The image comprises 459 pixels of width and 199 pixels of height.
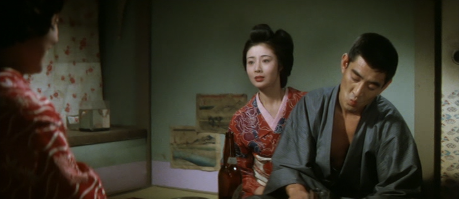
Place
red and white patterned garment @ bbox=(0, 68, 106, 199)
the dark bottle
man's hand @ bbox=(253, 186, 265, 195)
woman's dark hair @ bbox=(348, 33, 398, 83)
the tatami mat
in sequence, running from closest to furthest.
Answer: red and white patterned garment @ bbox=(0, 68, 106, 199) → woman's dark hair @ bbox=(348, 33, 398, 83) → the dark bottle → man's hand @ bbox=(253, 186, 265, 195) → the tatami mat

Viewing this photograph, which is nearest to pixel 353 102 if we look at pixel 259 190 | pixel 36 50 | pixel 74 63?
pixel 259 190

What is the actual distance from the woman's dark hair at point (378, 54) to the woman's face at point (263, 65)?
511 millimetres

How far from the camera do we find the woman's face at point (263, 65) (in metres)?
2.42

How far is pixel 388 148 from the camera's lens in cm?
202

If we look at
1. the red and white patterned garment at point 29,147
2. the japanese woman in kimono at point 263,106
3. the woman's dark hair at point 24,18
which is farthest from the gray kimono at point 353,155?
the woman's dark hair at point 24,18

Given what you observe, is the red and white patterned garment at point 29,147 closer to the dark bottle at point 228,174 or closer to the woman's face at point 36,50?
the woman's face at point 36,50

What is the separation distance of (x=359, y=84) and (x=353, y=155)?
0.99 ft

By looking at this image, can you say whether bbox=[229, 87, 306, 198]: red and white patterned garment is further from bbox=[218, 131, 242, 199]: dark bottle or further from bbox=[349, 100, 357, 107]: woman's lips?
bbox=[349, 100, 357, 107]: woman's lips

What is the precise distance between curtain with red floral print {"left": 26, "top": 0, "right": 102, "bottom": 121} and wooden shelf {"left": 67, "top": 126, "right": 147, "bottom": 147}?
0.27 meters

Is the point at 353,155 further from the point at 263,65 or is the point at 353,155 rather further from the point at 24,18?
the point at 24,18

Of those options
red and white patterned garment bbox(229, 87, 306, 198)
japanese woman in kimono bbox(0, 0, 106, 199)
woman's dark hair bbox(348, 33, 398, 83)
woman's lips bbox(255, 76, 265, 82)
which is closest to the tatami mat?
red and white patterned garment bbox(229, 87, 306, 198)

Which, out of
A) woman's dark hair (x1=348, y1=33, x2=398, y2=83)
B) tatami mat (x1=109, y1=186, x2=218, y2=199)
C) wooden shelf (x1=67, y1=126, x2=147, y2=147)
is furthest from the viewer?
tatami mat (x1=109, y1=186, x2=218, y2=199)

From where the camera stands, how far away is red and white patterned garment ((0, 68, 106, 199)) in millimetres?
1070

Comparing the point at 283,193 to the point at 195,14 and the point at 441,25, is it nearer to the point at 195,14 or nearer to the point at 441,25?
the point at 441,25
